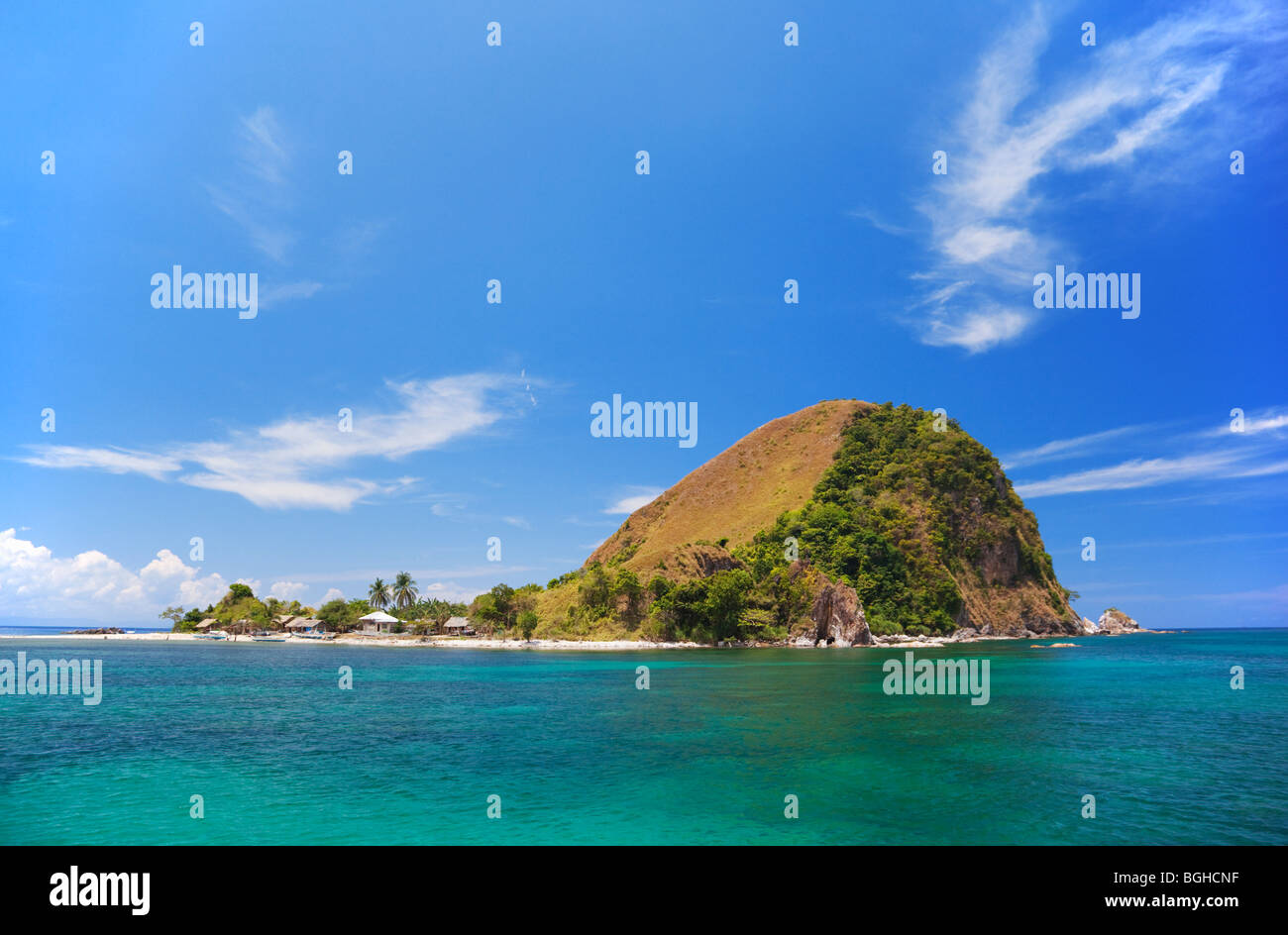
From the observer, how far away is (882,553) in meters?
137

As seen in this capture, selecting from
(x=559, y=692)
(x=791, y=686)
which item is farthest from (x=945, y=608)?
(x=559, y=692)

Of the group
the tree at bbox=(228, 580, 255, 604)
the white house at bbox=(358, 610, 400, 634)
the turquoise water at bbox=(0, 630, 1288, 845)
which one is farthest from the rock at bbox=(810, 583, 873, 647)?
the tree at bbox=(228, 580, 255, 604)

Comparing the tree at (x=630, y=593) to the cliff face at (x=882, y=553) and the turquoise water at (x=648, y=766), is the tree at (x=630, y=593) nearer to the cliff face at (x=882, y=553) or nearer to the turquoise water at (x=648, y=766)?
the cliff face at (x=882, y=553)

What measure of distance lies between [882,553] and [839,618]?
84.7 ft

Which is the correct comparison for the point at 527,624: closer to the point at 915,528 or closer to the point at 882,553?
the point at 882,553

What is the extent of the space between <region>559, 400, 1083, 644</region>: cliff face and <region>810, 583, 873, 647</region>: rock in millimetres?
200

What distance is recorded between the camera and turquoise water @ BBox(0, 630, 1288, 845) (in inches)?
717

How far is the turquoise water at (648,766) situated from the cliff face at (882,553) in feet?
231

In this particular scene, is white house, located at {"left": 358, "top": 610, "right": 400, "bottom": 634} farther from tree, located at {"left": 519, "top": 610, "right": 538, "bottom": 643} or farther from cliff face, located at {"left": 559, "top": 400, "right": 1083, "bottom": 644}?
tree, located at {"left": 519, "top": 610, "right": 538, "bottom": 643}
